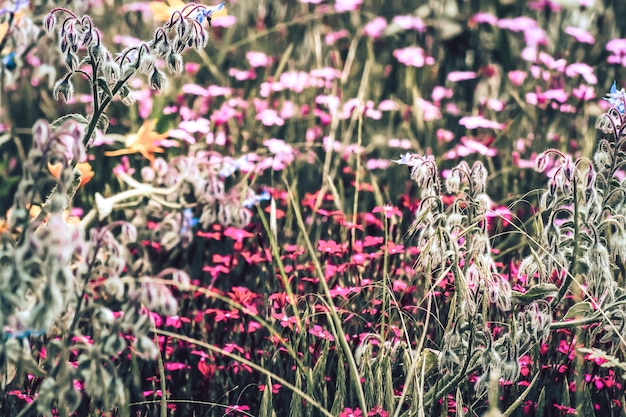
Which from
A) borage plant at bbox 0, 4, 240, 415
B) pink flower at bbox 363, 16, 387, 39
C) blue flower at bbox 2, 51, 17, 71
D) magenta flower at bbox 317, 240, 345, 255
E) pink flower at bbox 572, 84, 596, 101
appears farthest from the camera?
pink flower at bbox 363, 16, 387, 39

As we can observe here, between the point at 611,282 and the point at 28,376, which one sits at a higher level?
the point at 611,282

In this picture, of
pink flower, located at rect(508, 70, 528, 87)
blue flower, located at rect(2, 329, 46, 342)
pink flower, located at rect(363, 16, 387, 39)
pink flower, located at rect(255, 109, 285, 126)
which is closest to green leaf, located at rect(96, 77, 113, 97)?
blue flower, located at rect(2, 329, 46, 342)

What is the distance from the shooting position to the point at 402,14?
173 inches

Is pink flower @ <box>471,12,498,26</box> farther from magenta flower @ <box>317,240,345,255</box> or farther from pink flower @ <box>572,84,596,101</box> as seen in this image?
magenta flower @ <box>317,240,345,255</box>

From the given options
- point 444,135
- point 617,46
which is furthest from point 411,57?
point 617,46

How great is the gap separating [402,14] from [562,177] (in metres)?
2.88

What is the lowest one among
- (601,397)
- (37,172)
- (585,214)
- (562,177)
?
(601,397)

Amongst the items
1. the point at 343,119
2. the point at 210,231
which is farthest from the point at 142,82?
the point at 210,231

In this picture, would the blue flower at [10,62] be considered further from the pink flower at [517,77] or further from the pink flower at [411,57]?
the pink flower at [517,77]

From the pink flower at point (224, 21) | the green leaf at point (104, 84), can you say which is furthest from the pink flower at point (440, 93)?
the green leaf at point (104, 84)

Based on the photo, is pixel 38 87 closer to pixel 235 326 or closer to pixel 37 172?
pixel 235 326

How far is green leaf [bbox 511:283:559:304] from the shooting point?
5.69 feet

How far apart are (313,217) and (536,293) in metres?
1.02

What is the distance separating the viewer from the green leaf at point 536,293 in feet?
5.69
